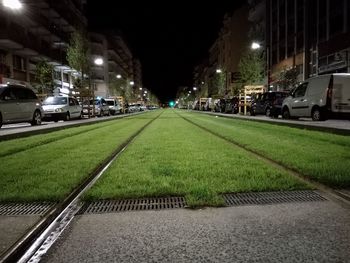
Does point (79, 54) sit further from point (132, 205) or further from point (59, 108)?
point (132, 205)

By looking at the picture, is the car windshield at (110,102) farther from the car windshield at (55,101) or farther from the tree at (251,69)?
the car windshield at (55,101)

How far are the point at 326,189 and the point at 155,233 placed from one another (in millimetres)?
2503

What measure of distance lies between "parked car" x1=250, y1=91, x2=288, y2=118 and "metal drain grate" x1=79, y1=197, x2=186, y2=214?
24.8 m

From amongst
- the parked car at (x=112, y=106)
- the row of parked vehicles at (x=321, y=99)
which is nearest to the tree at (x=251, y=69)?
the parked car at (x=112, y=106)

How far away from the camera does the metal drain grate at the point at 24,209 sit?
14.3 ft

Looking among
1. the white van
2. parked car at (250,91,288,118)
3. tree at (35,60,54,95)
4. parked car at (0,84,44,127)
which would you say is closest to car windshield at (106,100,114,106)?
tree at (35,60,54,95)

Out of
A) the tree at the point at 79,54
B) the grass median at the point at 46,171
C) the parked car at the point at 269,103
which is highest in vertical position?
the tree at the point at 79,54

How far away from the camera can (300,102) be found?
21.6 metres

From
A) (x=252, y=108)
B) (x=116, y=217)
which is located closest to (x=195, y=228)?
(x=116, y=217)

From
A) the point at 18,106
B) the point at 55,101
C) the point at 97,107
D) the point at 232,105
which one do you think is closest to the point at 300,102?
the point at 18,106

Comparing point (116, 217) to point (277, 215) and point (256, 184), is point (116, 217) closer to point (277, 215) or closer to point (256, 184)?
point (277, 215)

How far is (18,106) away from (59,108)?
788 cm

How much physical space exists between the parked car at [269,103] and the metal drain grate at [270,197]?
79.2 ft

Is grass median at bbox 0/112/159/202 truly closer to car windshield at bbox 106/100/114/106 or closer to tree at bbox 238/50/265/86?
car windshield at bbox 106/100/114/106
